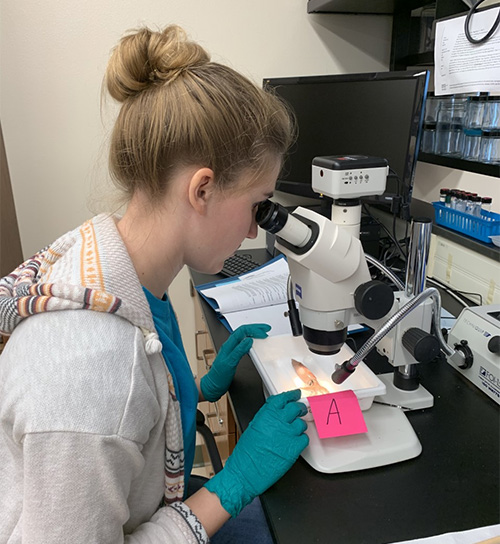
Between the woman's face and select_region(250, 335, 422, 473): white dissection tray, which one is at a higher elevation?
the woman's face

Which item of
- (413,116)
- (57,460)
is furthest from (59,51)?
(57,460)

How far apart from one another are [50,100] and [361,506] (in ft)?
5.82

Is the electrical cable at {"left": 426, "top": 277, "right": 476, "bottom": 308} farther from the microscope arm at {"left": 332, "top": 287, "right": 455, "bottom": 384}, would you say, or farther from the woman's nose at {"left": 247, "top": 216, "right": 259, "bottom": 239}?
the woman's nose at {"left": 247, "top": 216, "right": 259, "bottom": 239}

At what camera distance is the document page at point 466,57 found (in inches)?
45.1

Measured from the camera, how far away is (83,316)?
66cm

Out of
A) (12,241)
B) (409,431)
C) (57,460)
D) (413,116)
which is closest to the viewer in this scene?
(57,460)

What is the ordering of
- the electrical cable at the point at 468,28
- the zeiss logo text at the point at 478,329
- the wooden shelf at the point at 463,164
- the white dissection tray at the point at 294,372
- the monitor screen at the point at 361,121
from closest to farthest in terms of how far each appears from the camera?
1. the white dissection tray at the point at 294,372
2. the zeiss logo text at the point at 478,329
3. the electrical cable at the point at 468,28
4. the wooden shelf at the point at 463,164
5. the monitor screen at the point at 361,121

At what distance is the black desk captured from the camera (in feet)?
2.16

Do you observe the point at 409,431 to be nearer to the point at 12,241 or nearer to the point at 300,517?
the point at 300,517

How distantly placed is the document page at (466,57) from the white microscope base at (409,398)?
0.77 m

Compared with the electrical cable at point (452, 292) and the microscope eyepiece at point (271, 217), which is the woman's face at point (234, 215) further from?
the electrical cable at point (452, 292)

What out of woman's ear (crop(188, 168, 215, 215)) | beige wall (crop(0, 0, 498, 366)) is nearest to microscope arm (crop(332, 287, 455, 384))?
woman's ear (crop(188, 168, 215, 215))

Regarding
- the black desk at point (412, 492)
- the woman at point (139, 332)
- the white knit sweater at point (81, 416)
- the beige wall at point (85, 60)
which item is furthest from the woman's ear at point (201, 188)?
the beige wall at point (85, 60)

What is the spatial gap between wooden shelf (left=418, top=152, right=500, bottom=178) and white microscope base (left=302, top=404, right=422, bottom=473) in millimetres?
806
